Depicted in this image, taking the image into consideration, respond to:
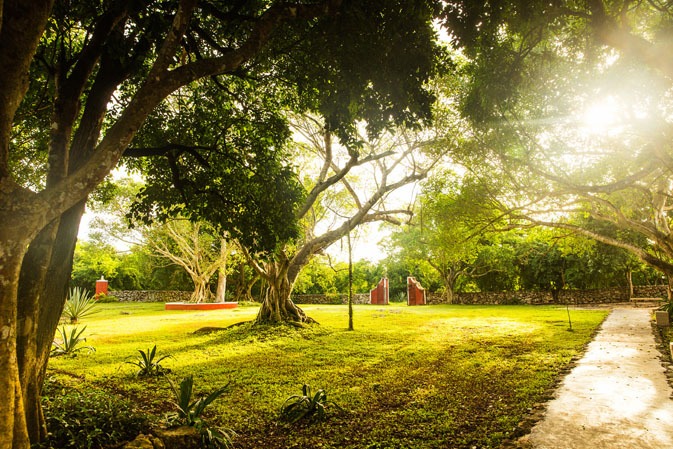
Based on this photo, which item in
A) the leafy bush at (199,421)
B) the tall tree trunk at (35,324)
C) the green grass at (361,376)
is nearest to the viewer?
the tall tree trunk at (35,324)

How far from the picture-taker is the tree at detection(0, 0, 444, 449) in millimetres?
2625

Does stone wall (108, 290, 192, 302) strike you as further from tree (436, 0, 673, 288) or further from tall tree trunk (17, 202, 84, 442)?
tall tree trunk (17, 202, 84, 442)

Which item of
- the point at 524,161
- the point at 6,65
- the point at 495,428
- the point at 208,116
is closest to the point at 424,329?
the point at 524,161

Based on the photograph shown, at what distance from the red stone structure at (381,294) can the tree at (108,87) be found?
33.1 meters

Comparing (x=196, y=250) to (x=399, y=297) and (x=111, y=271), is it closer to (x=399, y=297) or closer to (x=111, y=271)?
(x=111, y=271)

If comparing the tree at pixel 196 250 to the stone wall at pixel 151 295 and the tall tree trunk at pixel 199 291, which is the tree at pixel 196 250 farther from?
the stone wall at pixel 151 295

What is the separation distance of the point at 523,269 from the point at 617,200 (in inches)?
799

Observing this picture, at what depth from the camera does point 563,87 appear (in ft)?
27.5

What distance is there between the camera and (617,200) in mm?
14664

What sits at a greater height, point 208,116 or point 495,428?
point 208,116

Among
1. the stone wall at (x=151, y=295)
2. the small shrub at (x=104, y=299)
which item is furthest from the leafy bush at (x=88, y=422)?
the stone wall at (x=151, y=295)

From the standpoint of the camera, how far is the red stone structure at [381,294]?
3844 cm

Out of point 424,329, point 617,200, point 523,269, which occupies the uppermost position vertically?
point 617,200

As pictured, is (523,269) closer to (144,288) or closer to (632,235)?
(632,235)
